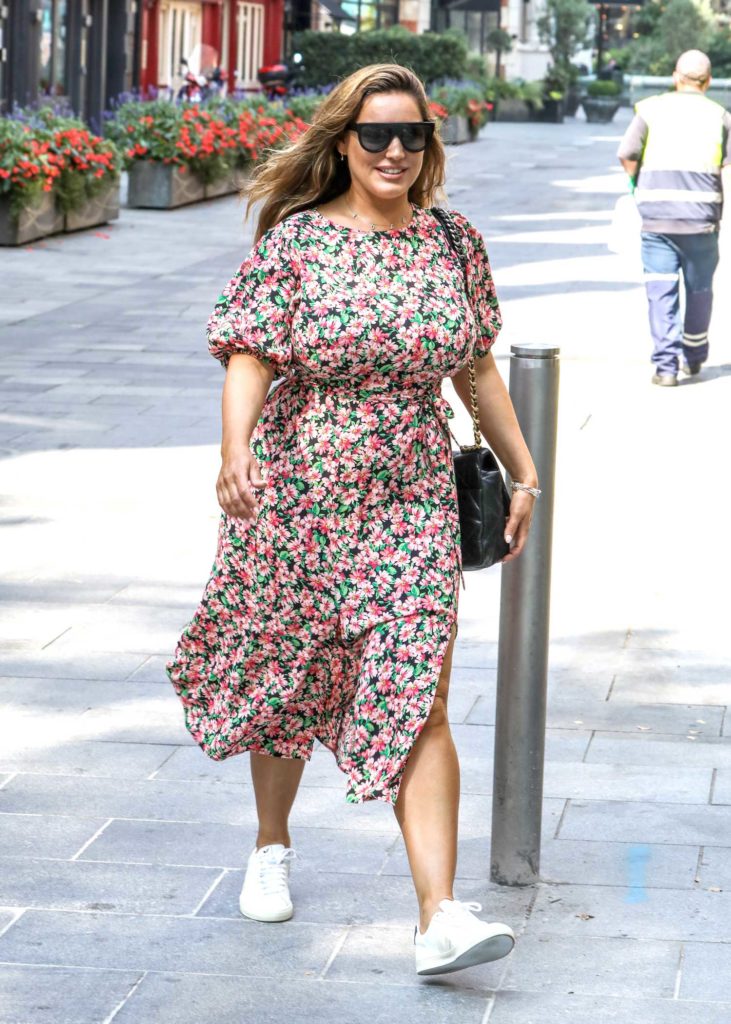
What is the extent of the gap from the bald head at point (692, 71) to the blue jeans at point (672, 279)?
88cm

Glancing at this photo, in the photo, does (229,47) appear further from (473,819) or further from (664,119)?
(473,819)

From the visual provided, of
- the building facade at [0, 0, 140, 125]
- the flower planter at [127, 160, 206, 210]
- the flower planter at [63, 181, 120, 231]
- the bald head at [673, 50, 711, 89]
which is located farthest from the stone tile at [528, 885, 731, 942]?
the building facade at [0, 0, 140, 125]

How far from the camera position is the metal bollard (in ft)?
12.3

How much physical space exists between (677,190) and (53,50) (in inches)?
792

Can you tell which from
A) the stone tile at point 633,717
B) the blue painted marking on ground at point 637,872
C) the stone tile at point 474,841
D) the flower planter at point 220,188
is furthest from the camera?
the flower planter at point 220,188

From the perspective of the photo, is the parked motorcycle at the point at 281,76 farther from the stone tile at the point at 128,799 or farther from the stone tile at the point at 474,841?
the stone tile at the point at 474,841

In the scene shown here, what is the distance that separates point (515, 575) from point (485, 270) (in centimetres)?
62

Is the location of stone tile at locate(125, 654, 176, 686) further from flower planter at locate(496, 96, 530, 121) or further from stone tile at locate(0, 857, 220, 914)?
flower planter at locate(496, 96, 530, 121)

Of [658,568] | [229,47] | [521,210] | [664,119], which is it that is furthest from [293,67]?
[658,568]

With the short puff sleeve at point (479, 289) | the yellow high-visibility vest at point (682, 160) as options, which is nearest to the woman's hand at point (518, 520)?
the short puff sleeve at point (479, 289)

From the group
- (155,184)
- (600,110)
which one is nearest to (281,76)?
(600,110)

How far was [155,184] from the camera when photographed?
22781mm

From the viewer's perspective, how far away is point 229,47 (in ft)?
139

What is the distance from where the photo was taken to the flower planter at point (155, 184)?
22.7 m
